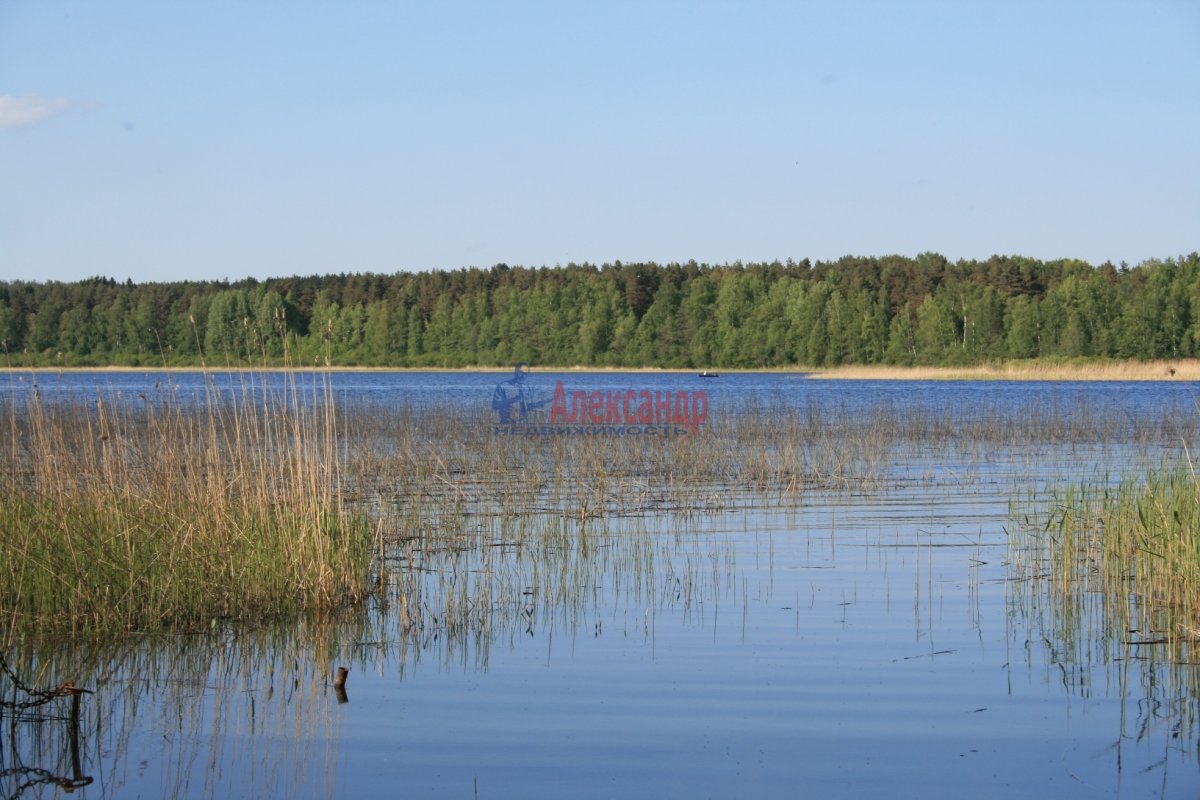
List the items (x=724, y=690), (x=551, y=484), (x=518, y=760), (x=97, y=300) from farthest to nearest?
(x=97, y=300), (x=551, y=484), (x=724, y=690), (x=518, y=760)

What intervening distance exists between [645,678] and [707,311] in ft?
276

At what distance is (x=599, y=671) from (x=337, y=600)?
6.37 feet

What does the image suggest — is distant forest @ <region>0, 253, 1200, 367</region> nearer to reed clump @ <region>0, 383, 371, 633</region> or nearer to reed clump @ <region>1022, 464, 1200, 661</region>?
reed clump @ <region>0, 383, 371, 633</region>

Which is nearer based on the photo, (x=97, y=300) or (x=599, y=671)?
(x=599, y=671)

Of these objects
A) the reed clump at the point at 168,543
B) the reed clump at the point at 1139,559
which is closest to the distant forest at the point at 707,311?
the reed clump at the point at 168,543

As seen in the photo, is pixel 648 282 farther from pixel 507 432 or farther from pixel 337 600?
pixel 337 600

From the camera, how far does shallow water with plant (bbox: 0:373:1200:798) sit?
4520 millimetres

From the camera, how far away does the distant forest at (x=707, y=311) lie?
6925 centimetres

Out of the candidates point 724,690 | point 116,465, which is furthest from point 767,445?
point 724,690

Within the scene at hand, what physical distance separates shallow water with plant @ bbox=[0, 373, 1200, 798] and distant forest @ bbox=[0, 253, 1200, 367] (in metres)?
55.2

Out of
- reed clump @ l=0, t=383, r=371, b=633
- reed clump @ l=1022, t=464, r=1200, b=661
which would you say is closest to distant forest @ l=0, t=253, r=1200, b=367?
reed clump @ l=0, t=383, r=371, b=633

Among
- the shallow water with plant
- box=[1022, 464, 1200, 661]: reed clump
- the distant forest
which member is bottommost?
the shallow water with plant

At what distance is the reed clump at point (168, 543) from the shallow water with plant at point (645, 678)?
16 centimetres

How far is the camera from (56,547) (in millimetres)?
6449
